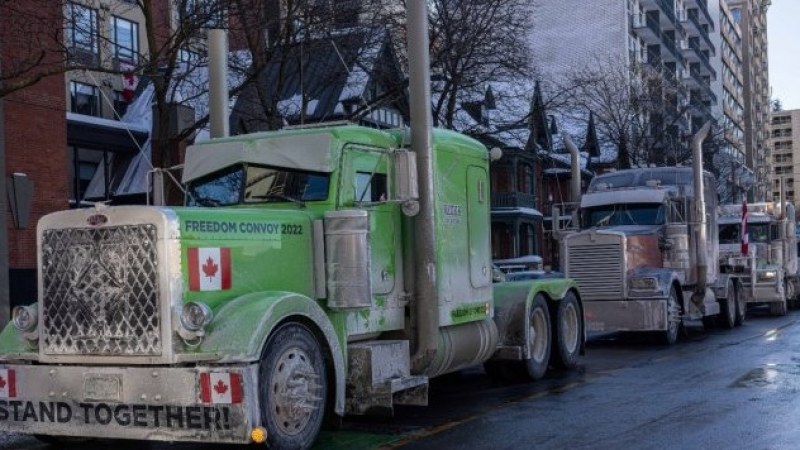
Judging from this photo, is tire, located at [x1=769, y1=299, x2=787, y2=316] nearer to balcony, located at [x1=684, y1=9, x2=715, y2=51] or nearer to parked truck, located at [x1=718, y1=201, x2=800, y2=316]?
parked truck, located at [x1=718, y1=201, x2=800, y2=316]

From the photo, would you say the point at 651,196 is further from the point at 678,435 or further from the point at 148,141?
the point at 148,141

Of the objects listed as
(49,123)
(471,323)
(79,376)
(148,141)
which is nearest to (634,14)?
(148,141)

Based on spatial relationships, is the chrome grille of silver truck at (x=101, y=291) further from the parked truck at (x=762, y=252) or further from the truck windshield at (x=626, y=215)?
the parked truck at (x=762, y=252)

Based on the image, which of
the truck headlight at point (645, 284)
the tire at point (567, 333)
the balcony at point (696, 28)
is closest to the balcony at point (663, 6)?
the balcony at point (696, 28)

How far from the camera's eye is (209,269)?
662 cm

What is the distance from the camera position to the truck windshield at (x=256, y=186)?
7.92 meters

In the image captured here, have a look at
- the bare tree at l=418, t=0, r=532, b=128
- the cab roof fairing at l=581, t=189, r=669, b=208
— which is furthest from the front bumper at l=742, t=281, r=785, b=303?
the bare tree at l=418, t=0, r=532, b=128

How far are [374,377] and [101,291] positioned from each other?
8.10 feet

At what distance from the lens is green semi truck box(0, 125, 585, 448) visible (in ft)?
20.7

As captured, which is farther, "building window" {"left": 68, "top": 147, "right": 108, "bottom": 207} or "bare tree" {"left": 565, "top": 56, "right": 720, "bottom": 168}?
"bare tree" {"left": 565, "top": 56, "right": 720, "bottom": 168}

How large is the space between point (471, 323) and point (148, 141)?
21.5 meters

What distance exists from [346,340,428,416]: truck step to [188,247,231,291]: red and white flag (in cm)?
151

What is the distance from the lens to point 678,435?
297 inches

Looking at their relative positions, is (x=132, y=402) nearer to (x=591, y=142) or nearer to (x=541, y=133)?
(x=591, y=142)
